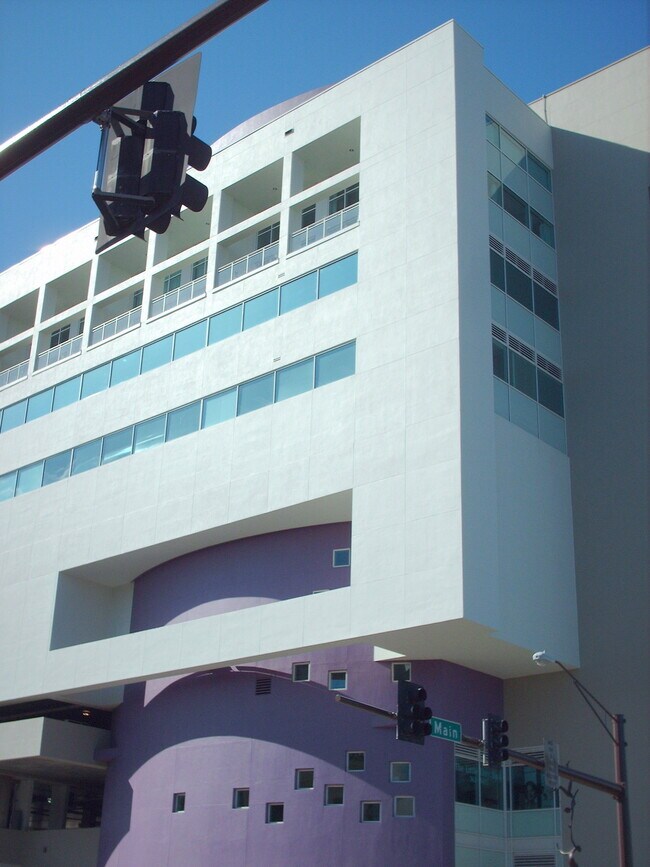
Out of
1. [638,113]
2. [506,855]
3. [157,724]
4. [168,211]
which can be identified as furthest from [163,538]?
[168,211]

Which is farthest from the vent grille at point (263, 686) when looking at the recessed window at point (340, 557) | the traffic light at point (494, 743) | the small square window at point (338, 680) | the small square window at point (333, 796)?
the traffic light at point (494, 743)

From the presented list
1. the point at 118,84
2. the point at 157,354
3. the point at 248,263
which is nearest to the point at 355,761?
the point at 157,354

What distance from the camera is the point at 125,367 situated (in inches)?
1670

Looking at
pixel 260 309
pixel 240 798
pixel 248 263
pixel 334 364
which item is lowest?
pixel 240 798

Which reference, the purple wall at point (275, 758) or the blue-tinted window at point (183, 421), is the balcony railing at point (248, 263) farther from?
the purple wall at point (275, 758)

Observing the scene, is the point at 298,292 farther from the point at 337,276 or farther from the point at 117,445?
the point at 117,445

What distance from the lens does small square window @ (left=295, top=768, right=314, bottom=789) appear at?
3238 cm

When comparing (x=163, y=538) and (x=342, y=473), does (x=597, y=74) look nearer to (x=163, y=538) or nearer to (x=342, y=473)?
(x=342, y=473)

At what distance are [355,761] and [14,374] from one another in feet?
85.5

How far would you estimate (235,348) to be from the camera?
3825 cm

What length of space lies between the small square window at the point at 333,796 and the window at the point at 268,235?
817 inches

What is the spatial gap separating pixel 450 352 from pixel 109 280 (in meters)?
20.9

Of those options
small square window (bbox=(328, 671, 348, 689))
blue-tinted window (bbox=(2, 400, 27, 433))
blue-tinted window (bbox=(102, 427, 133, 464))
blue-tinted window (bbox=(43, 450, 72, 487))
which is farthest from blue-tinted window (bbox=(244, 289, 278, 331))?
blue-tinted window (bbox=(2, 400, 27, 433))

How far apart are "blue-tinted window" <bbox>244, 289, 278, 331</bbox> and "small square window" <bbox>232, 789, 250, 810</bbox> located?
16.3 m
